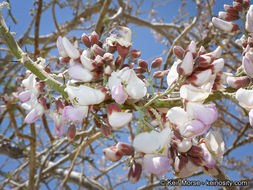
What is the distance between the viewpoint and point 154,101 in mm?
513

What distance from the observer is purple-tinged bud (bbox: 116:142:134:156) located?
0.43 meters

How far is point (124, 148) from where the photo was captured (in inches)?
17.0

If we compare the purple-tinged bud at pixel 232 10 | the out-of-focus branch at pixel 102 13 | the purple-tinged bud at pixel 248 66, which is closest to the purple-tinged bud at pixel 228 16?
the purple-tinged bud at pixel 232 10

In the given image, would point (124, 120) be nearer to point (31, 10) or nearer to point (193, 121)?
point (193, 121)

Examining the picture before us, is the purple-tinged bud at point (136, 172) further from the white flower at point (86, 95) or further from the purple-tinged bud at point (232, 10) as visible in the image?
the purple-tinged bud at point (232, 10)

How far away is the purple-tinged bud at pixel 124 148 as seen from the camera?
1.42 ft

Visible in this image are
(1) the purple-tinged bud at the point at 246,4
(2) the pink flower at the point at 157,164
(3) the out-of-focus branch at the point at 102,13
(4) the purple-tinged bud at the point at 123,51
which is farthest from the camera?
(3) the out-of-focus branch at the point at 102,13

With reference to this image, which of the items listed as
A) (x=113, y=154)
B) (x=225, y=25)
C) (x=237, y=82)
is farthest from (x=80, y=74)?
(x=225, y=25)

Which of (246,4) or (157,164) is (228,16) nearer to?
(246,4)

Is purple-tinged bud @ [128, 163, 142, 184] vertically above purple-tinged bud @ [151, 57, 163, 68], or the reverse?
purple-tinged bud @ [151, 57, 163, 68]

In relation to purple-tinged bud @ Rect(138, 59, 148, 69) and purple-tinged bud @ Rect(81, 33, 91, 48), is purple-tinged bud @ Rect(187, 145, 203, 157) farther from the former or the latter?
purple-tinged bud @ Rect(81, 33, 91, 48)

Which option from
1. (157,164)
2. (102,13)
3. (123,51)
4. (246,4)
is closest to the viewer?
(157,164)

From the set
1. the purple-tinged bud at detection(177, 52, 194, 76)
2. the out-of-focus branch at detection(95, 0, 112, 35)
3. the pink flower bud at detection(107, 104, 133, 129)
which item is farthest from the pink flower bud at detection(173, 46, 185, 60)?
the out-of-focus branch at detection(95, 0, 112, 35)

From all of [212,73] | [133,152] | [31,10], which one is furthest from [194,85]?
[31,10]
